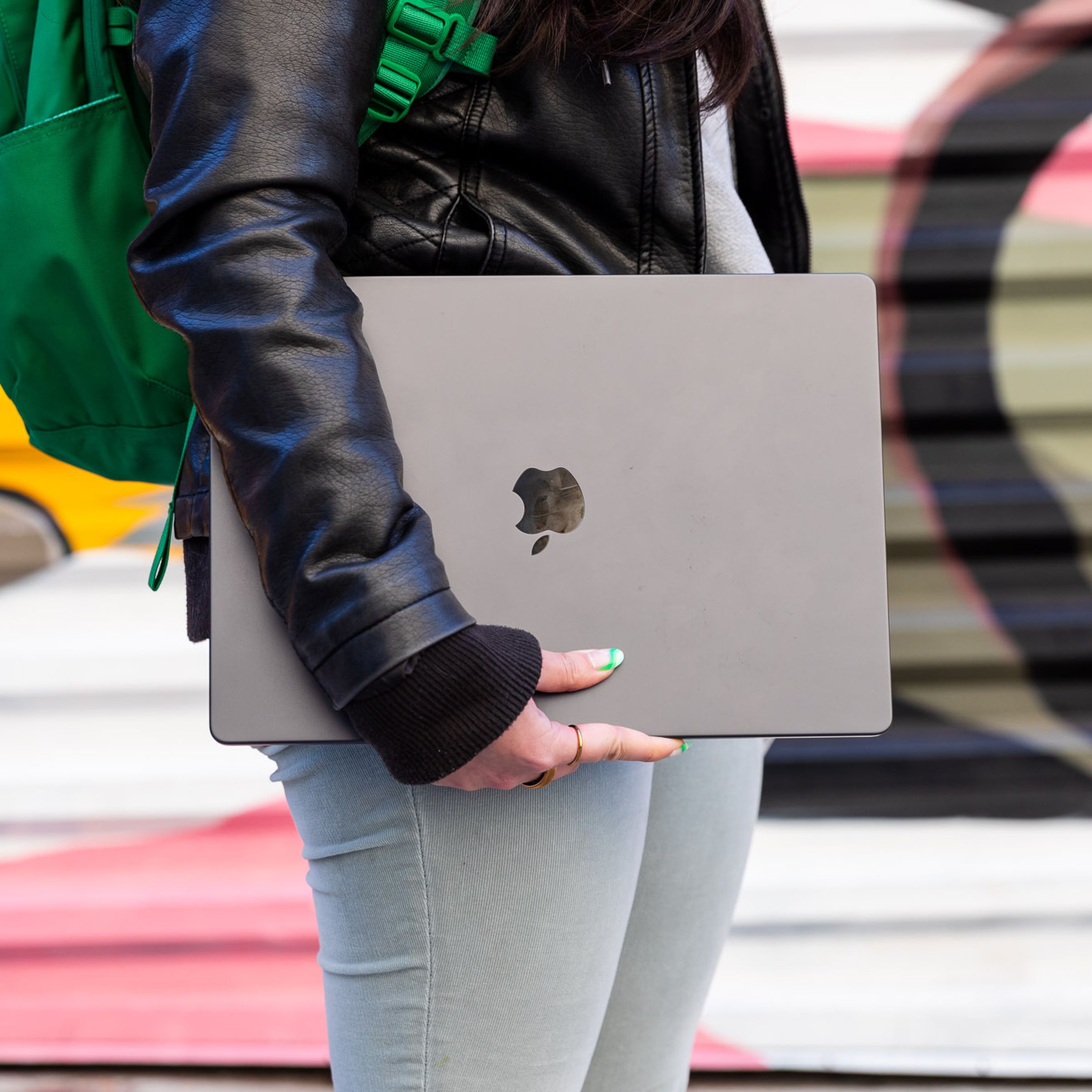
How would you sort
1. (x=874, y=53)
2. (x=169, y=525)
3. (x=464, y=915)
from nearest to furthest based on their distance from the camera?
1. (x=464, y=915)
2. (x=169, y=525)
3. (x=874, y=53)

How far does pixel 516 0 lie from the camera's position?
0.65 meters

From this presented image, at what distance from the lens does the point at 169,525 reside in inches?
31.7

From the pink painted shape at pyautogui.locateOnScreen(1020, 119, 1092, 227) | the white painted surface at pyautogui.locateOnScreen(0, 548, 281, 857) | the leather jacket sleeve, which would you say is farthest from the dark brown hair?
the white painted surface at pyautogui.locateOnScreen(0, 548, 281, 857)

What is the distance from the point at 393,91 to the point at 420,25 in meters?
0.04

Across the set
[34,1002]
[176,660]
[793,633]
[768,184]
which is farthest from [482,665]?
[34,1002]

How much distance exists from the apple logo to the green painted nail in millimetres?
88

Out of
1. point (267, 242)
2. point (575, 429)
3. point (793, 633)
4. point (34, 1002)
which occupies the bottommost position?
point (34, 1002)

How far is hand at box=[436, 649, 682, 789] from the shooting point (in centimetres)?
61

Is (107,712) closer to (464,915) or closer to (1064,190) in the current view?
(464,915)

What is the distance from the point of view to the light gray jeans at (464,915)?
2.23 feet

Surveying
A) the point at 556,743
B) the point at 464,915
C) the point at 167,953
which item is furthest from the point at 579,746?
the point at 167,953

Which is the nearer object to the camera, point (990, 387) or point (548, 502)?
point (548, 502)

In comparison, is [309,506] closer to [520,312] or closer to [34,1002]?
[520,312]

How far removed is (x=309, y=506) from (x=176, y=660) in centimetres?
151
